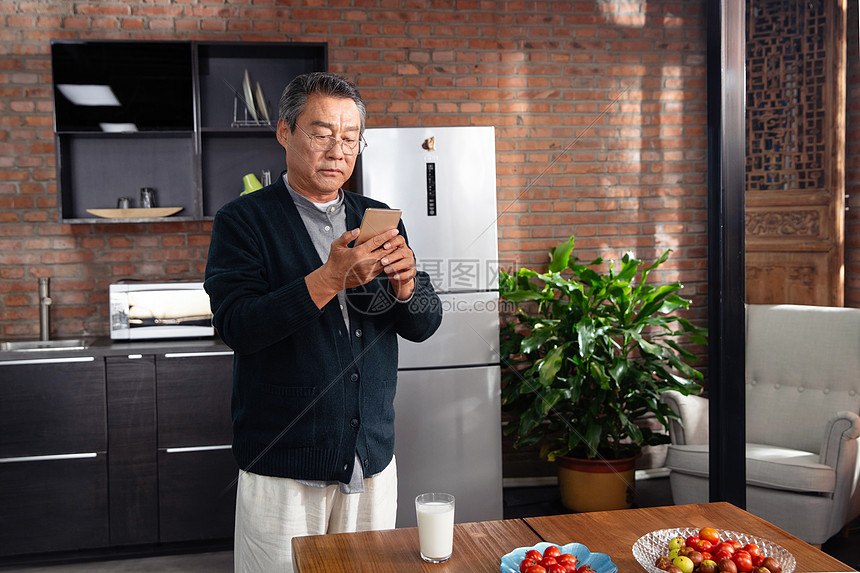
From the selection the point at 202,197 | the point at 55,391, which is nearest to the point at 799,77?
the point at 202,197

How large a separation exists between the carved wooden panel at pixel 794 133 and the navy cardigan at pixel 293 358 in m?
1.96

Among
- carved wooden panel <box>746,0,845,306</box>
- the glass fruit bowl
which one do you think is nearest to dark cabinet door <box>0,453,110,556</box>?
the glass fruit bowl

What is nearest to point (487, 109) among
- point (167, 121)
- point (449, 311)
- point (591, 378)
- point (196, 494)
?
point (449, 311)

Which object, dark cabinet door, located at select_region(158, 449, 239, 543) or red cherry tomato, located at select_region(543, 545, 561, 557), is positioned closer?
red cherry tomato, located at select_region(543, 545, 561, 557)

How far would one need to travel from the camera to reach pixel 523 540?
134cm

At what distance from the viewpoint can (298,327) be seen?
4.58ft

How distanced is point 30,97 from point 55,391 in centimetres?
150

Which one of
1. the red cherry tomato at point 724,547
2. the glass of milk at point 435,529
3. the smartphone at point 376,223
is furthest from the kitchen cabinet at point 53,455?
the red cherry tomato at point 724,547

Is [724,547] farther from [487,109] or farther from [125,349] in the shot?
[487,109]

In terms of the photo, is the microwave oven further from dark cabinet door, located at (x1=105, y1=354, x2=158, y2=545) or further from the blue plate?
the blue plate

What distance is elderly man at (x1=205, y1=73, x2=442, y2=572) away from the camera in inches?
56.9

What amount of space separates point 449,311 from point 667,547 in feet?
6.87

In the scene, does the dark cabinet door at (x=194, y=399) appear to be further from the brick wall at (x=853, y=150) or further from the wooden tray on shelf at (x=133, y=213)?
the brick wall at (x=853, y=150)

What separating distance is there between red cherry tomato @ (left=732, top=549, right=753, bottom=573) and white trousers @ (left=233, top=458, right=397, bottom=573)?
0.72 m
